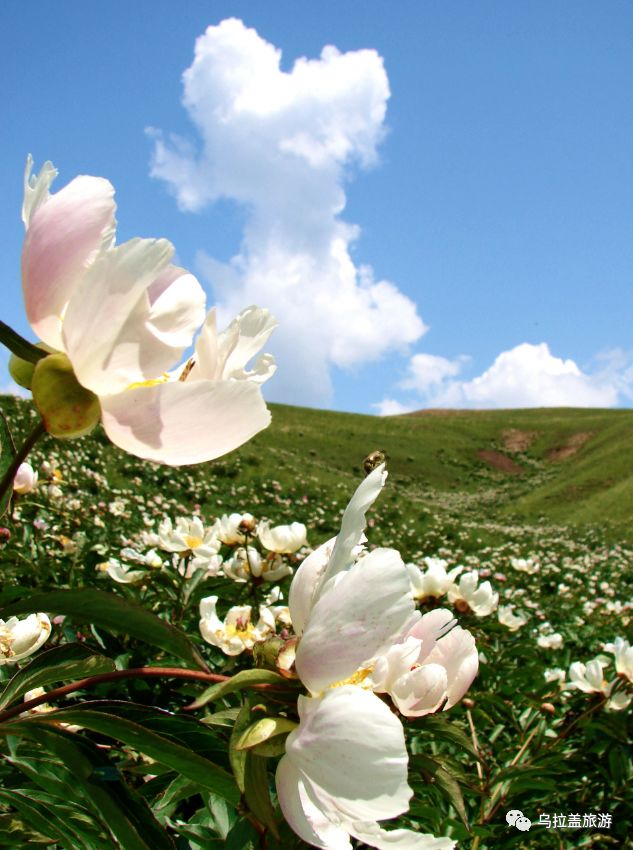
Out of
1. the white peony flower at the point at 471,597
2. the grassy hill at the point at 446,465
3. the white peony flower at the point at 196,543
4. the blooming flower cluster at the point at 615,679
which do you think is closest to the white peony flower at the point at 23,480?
the white peony flower at the point at 196,543

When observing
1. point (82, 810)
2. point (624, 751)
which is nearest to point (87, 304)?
point (82, 810)

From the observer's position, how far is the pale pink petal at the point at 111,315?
0.48 meters

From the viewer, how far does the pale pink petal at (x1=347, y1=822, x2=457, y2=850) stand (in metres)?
0.51

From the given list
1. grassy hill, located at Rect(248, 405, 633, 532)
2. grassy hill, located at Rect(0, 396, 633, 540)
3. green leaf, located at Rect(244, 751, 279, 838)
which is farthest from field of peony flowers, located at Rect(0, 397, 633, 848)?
grassy hill, located at Rect(248, 405, 633, 532)

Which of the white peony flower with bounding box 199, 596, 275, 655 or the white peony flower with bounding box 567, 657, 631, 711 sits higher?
the white peony flower with bounding box 199, 596, 275, 655

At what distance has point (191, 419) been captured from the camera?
0.49 m

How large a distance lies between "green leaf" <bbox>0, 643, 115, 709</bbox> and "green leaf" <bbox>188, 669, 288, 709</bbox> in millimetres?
149

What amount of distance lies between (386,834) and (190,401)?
0.36 m

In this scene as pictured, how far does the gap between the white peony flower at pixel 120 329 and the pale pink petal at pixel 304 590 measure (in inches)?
7.4

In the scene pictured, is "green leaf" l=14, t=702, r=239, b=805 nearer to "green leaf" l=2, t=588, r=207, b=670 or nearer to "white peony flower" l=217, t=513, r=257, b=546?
"green leaf" l=2, t=588, r=207, b=670

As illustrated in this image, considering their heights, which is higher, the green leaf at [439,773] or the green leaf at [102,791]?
the green leaf at [102,791]

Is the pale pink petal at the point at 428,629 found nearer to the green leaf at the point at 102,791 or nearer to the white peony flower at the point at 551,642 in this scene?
the green leaf at the point at 102,791

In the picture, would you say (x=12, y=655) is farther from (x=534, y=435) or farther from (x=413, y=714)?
(x=534, y=435)

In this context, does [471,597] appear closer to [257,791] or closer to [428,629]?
[428,629]
